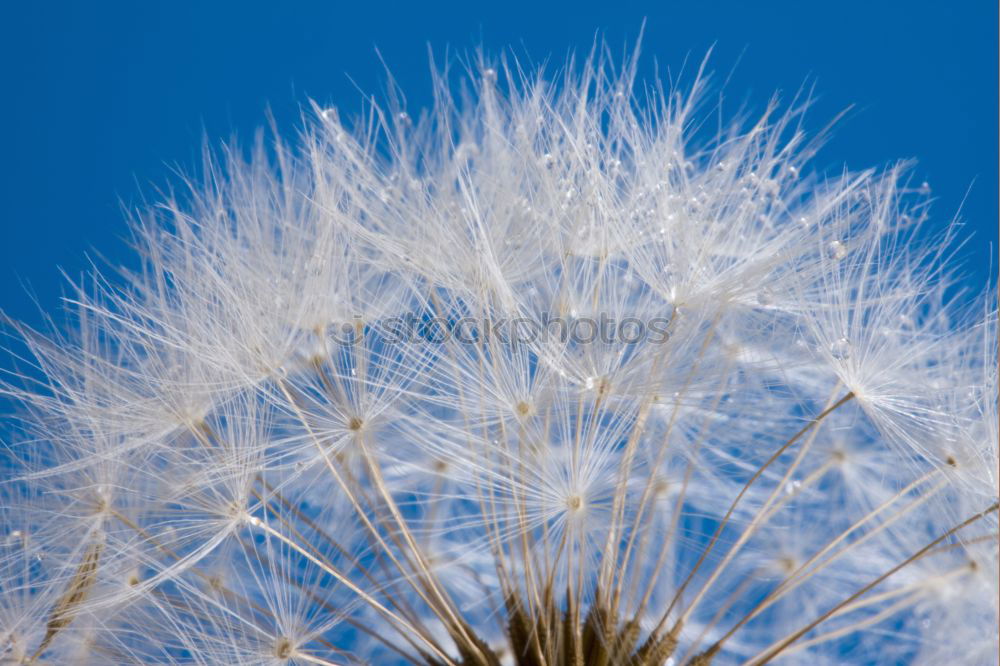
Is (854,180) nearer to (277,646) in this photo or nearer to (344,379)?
(344,379)

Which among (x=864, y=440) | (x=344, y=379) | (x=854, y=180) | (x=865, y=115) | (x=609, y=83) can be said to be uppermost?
(x=865, y=115)

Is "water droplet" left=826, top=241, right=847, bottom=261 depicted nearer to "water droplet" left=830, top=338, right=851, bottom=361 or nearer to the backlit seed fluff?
the backlit seed fluff

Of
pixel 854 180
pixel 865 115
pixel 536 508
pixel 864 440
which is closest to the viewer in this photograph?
pixel 536 508

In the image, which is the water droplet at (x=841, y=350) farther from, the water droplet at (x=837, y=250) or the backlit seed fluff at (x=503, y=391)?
the water droplet at (x=837, y=250)

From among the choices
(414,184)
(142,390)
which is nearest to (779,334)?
(414,184)

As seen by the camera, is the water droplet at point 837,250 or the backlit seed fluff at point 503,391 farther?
the water droplet at point 837,250

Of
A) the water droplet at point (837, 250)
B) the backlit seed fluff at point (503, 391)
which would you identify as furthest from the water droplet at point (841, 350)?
the water droplet at point (837, 250)
